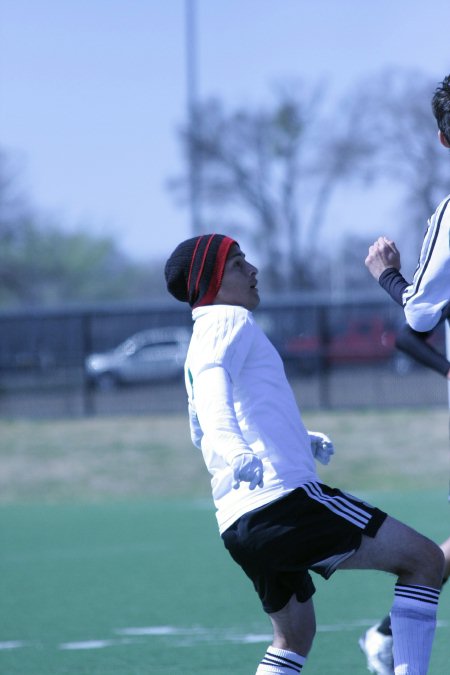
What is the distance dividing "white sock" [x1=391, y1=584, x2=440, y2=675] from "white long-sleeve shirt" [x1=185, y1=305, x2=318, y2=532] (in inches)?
20.3

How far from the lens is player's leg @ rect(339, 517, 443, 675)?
4.13m

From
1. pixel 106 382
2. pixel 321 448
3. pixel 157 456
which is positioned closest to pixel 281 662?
pixel 321 448

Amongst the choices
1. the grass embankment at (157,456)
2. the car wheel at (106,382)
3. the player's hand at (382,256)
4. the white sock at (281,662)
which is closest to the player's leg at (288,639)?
the white sock at (281,662)

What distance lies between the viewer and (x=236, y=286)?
4410 mm

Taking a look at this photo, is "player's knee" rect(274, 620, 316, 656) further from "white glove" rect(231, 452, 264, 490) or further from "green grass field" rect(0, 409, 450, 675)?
"green grass field" rect(0, 409, 450, 675)

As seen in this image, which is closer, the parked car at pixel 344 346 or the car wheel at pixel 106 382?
the parked car at pixel 344 346

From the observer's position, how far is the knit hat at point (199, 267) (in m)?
4.40

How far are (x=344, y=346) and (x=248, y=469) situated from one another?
1540cm

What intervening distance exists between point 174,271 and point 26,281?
49030 mm

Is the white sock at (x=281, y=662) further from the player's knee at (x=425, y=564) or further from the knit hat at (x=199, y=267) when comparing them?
the knit hat at (x=199, y=267)

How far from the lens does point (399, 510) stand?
12.2 metres

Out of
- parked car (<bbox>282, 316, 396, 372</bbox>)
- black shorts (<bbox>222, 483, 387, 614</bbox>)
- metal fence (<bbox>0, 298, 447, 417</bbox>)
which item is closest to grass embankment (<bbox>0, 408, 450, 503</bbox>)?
metal fence (<bbox>0, 298, 447, 417</bbox>)

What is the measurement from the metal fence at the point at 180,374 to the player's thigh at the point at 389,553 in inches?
585

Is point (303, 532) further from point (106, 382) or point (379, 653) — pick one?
point (106, 382)
